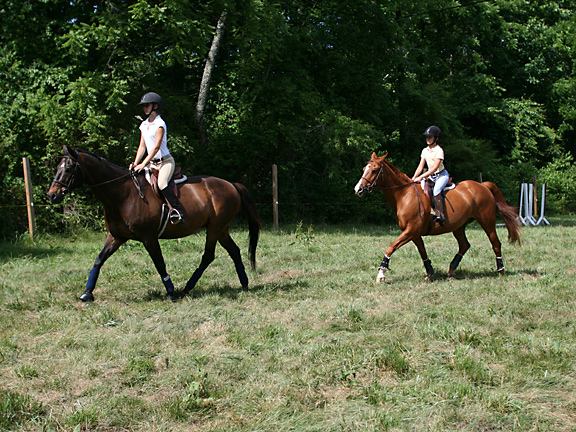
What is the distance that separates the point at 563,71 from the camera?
3178 centimetres

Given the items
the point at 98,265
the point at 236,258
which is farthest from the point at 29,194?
the point at 236,258

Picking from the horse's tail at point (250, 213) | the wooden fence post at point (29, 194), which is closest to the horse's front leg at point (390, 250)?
the horse's tail at point (250, 213)

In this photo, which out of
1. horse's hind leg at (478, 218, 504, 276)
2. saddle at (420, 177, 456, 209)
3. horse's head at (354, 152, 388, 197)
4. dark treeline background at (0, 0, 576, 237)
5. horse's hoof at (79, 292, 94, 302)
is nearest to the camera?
horse's hoof at (79, 292, 94, 302)

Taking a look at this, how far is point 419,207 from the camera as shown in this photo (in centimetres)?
855

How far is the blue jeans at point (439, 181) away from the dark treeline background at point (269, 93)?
25.3 ft

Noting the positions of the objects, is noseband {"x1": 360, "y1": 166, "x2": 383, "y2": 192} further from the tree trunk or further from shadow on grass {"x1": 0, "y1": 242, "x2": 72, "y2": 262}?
the tree trunk

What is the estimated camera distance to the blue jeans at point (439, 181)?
8.74 metres

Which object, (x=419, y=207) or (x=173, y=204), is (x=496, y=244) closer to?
(x=419, y=207)

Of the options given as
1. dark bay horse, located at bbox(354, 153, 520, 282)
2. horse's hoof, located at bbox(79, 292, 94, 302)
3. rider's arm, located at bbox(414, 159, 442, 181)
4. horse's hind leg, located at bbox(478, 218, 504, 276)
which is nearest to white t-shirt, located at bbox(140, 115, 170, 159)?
horse's hoof, located at bbox(79, 292, 94, 302)

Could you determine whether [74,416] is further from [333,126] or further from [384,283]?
[333,126]

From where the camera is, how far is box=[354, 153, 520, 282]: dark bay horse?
27.5 feet

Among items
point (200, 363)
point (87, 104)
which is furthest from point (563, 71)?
point (200, 363)

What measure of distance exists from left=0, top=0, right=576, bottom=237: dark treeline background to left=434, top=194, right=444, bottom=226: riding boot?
7.98 metres

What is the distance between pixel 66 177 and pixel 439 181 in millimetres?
5854
